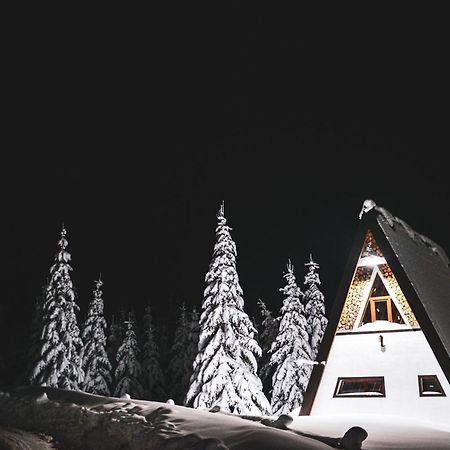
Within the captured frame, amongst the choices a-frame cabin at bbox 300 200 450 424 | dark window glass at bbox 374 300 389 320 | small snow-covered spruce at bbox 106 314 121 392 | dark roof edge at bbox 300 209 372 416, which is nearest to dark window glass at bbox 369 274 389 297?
a-frame cabin at bbox 300 200 450 424

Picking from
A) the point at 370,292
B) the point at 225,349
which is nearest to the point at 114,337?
the point at 225,349

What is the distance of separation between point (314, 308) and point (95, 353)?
16.2 m

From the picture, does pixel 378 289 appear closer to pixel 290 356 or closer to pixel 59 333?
pixel 290 356

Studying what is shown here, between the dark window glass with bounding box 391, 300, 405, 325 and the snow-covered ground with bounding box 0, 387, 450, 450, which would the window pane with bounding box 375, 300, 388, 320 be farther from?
the snow-covered ground with bounding box 0, 387, 450, 450

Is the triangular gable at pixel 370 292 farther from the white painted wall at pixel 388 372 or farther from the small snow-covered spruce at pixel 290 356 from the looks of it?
the small snow-covered spruce at pixel 290 356

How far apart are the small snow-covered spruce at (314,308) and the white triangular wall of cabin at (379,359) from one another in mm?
15864

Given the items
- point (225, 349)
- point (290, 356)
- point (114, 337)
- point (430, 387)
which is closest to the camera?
point (430, 387)

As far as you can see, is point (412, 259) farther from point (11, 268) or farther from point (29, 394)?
point (11, 268)

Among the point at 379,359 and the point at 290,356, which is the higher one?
the point at 290,356

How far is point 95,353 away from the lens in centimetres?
3781

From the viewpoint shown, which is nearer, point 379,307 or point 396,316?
point 396,316

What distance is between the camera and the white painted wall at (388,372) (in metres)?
13.9

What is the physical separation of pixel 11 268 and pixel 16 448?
47.6m

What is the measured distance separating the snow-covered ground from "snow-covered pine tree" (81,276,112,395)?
70.7 ft
